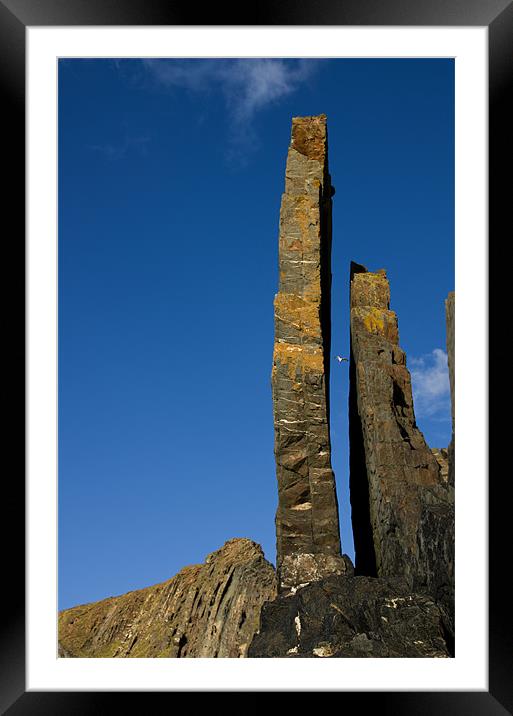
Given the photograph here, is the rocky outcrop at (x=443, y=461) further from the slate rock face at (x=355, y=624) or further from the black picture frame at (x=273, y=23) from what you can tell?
the black picture frame at (x=273, y=23)

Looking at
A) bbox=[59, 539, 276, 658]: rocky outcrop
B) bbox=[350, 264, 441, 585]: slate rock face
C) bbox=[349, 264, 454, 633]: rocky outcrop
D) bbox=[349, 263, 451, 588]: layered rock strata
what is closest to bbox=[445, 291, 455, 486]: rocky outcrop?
bbox=[349, 264, 454, 633]: rocky outcrop

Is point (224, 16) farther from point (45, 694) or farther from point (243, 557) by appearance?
point (243, 557)

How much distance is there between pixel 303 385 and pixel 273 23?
1497 centimetres

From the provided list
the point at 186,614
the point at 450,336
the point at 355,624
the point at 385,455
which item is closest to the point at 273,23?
the point at 450,336

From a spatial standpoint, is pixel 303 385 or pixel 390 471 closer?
pixel 390 471

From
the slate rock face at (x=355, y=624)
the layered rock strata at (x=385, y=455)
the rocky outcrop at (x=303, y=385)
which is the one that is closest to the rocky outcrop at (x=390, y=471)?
the layered rock strata at (x=385, y=455)

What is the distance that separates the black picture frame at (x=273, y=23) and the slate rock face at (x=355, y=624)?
498 cm

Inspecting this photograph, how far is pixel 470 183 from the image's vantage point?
310 inches

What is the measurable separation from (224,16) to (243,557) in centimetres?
2036

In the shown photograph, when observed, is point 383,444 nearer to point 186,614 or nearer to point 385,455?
point 385,455

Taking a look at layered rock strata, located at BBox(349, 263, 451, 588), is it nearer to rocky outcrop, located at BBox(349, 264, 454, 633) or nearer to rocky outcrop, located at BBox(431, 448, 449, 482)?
rocky outcrop, located at BBox(349, 264, 454, 633)

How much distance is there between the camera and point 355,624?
1495cm

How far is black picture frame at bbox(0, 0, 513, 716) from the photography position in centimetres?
743

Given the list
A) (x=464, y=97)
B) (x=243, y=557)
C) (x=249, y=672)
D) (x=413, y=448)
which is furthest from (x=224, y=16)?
(x=243, y=557)
